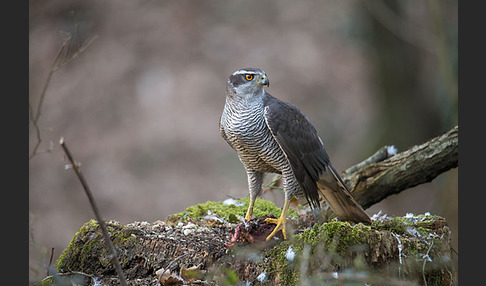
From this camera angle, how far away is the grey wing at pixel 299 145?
4.58 m

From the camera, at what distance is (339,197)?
4.92 meters

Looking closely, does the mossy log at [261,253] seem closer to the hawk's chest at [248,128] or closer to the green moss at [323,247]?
the green moss at [323,247]

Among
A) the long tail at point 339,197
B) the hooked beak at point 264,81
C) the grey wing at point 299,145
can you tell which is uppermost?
the hooked beak at point 264,81

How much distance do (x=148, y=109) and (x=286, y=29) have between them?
4598mm

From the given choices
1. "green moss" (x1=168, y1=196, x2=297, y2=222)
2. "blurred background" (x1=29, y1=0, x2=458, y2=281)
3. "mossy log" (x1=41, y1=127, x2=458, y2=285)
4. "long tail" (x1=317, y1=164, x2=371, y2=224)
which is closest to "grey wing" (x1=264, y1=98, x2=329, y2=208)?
"long tail" (x1=317, y1=164, x2=371, y2=224)

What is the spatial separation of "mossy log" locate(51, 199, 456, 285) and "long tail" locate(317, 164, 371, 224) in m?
0.30

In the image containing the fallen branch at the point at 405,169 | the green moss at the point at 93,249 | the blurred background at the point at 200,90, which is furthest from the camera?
the blurred background at the point at 200,90

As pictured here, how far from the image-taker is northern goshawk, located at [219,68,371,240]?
15.1 ft

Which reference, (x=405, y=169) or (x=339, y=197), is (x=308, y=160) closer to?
(x=339, y=197)

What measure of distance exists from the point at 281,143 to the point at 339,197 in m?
0.76

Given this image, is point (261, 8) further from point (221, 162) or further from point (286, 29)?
point (221, 162)

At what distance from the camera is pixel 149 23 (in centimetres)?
1371

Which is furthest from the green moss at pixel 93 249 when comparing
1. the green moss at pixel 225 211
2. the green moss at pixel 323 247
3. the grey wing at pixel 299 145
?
the grey wing at pixel 299 145

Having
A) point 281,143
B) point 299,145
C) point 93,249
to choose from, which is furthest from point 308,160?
point 93,249
